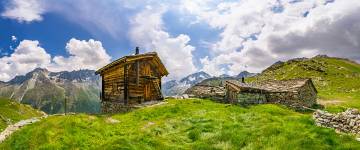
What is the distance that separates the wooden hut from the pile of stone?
22193 millimetres

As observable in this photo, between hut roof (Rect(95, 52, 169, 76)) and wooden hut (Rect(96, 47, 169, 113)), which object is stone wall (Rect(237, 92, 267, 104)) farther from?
hut roof (Rect(95, 52, 169, 76))

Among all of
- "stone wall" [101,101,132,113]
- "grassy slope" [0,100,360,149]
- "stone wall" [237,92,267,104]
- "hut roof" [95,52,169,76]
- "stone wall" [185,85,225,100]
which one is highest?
"hut roof" [95,52,169,76]

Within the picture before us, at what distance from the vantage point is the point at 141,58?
1688 inches

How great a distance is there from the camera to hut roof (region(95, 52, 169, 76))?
4130cm

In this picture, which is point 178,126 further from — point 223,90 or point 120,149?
point 223,90

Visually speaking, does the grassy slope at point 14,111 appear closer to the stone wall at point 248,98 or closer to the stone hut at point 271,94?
the stone hut at point 271,94

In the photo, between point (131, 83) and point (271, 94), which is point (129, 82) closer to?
point (131, 83)

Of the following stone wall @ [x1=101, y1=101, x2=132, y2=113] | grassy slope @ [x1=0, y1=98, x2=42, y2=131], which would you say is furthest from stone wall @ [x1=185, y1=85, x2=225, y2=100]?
grassy slope @ [x1=0, y1=98, x2=42, y2=131]

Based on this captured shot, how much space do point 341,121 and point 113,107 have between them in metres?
26.3

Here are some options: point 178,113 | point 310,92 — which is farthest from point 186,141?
point 310,92

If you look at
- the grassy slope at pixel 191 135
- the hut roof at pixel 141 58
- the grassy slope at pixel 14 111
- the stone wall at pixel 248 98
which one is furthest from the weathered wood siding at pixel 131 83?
the grassy slope at pixel 14 111

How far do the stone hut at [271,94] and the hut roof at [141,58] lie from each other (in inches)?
364

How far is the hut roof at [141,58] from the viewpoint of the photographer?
1626 inches

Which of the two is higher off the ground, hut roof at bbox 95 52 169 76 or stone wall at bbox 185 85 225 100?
hut roof at bbox 95 52 169 76
